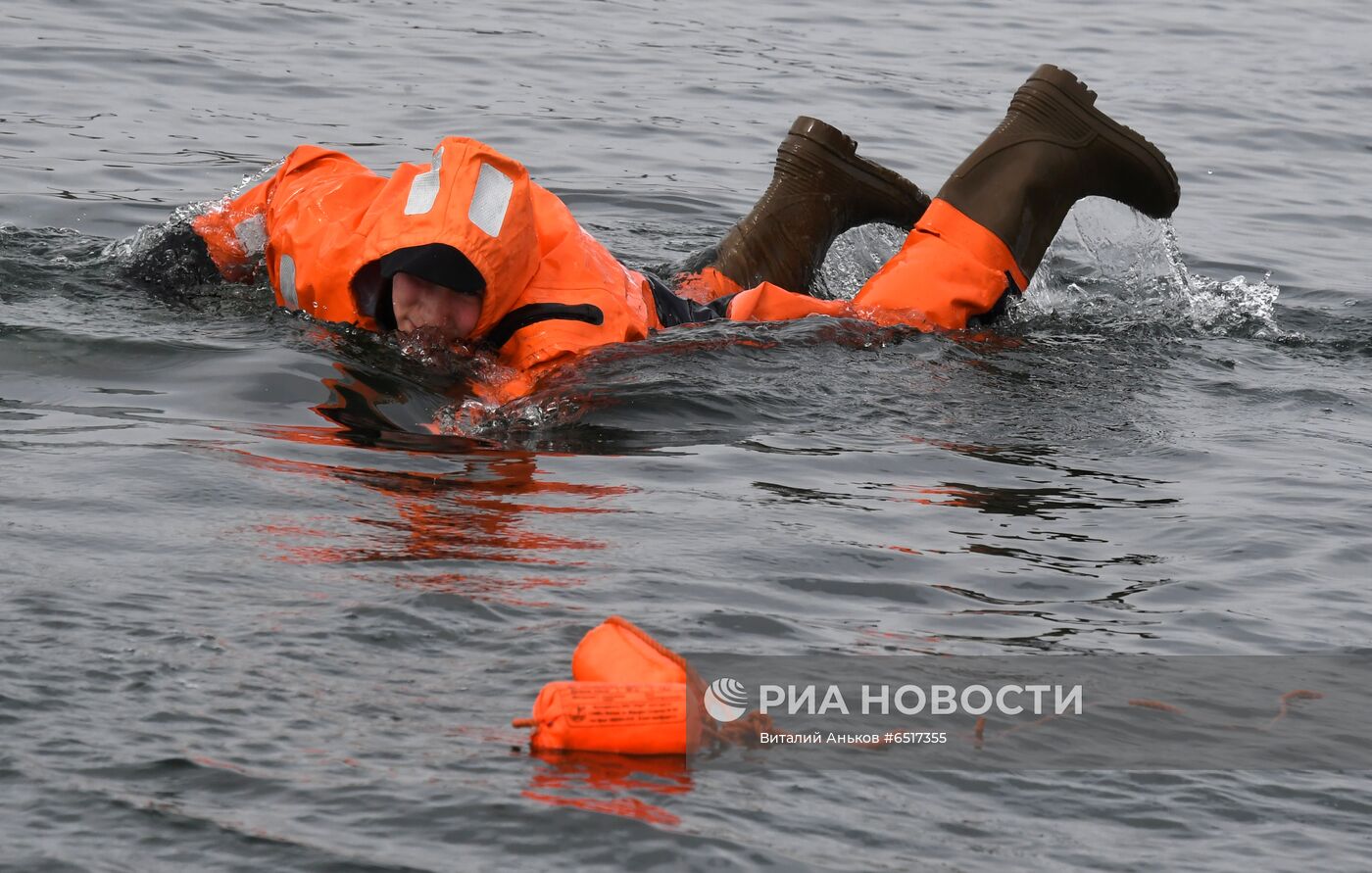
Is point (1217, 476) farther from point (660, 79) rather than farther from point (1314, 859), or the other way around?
point (660, 79)

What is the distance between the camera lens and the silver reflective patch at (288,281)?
5902mm

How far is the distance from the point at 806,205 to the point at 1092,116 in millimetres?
1141

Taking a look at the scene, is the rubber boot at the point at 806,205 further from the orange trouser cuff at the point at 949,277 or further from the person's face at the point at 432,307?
the person's face at the point at 432,307

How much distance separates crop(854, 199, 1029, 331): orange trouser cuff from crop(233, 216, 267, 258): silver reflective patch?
2.12m

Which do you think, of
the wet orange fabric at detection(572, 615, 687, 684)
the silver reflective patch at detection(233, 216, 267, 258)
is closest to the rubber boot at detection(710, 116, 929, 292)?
the silver reflective patch at detection(233, 216, 267, 258)

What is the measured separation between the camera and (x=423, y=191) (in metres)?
5.37

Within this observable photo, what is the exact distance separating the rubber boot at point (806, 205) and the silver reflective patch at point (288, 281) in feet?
6.05

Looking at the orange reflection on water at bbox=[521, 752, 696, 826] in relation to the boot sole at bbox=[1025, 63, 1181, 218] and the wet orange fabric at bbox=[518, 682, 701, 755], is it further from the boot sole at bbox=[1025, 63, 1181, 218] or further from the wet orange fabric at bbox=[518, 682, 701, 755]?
the boot sole at bbox=[1025, 63, 1181, 218]

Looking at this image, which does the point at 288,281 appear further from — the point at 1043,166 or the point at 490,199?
the point at 1043,166

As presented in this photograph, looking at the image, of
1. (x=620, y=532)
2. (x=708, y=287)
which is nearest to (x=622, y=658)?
(x=620, y=532)

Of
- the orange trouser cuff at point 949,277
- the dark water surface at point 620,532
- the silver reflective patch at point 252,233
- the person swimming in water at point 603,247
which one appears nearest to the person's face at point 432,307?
the person swimming in water at point 603,247

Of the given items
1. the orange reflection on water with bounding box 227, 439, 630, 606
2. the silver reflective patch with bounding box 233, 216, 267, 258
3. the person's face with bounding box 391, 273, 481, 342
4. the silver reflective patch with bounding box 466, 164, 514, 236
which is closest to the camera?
the orange reflection on water with bounding box 227, 439, 630, 606

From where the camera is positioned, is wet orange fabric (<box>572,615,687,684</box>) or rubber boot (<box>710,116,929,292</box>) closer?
wet orange fabric (<box>572,615,687,684</box>)

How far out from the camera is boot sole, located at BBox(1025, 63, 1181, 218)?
260 inches
